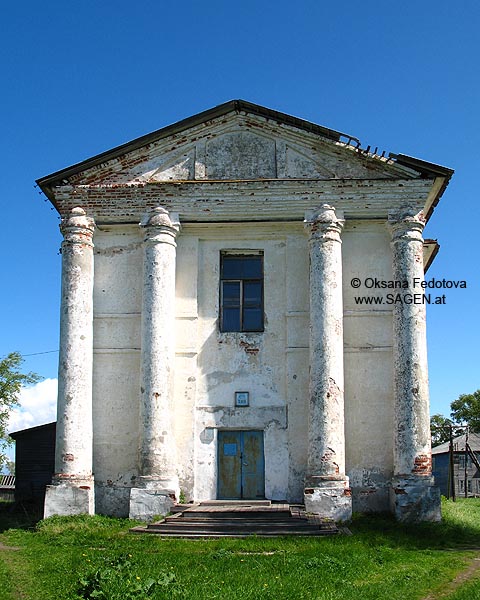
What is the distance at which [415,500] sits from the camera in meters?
14.0

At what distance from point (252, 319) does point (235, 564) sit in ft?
22.5

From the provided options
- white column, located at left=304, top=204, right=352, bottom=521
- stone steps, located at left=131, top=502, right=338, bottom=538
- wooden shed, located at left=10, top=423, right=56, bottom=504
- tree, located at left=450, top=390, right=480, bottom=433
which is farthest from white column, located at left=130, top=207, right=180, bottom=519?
tree, located at left=450, top=390, right=480, bottom=433

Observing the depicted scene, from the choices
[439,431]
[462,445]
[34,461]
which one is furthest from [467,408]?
[34,461]

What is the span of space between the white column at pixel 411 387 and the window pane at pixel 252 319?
2879 millimetres

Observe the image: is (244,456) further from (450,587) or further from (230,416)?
(450,587)

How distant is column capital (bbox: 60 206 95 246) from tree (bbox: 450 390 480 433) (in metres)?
38.9

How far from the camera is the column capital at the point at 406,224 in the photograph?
1540 centimetres

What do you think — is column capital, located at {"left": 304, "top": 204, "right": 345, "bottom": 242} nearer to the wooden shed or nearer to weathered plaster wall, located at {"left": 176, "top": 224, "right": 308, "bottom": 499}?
weathered plaster wall, located at {"left": 176, "top": 224, "right": 308, "bottom": 499}

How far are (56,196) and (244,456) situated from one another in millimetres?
6918

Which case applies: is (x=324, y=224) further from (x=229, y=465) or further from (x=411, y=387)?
(x=229, y=465)

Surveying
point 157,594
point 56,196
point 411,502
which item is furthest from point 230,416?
point 157,594

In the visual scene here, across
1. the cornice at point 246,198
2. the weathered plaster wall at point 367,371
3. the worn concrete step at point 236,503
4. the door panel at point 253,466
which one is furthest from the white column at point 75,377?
the weathered plaster wall at point 367,371

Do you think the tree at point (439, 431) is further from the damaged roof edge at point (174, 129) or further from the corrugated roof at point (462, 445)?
the damaged roof edge at point (174, 129)

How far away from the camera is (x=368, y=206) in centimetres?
1566
